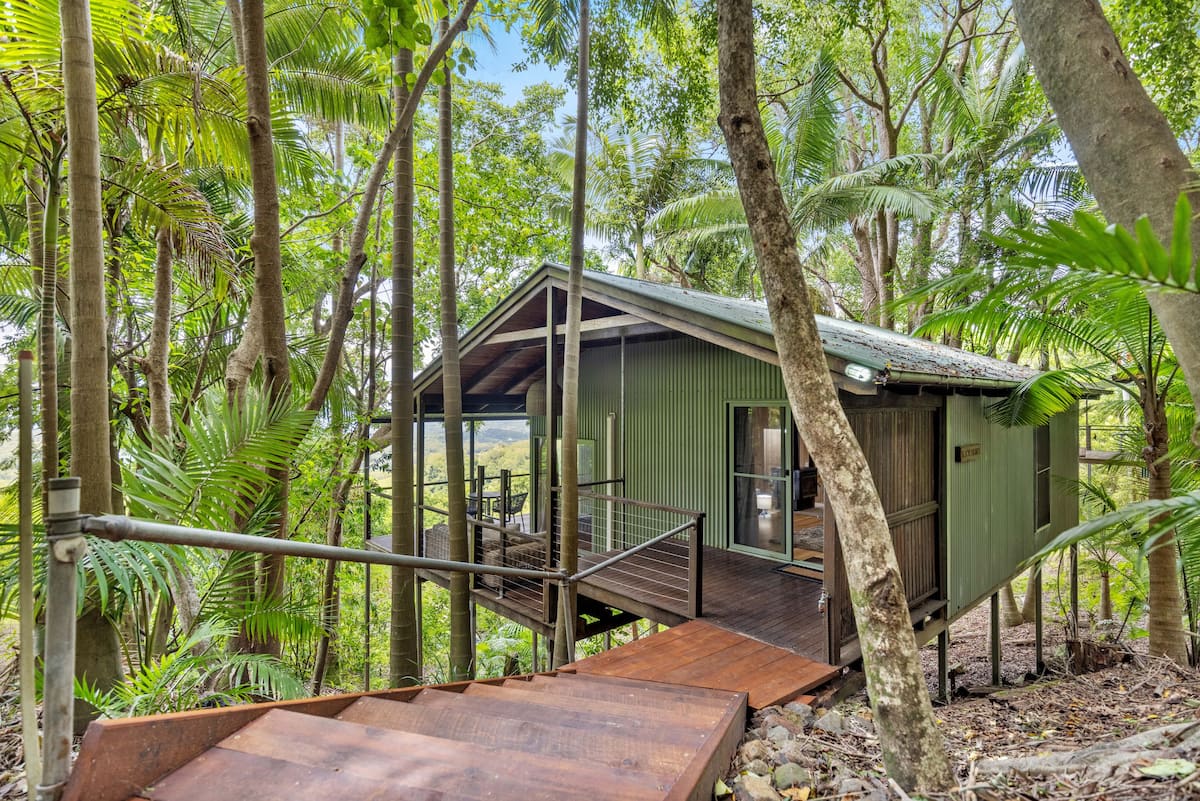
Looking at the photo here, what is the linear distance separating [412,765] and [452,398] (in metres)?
3.77

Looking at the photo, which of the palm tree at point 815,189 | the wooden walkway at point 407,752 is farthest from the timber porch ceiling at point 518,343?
the palm tree at point 815,189

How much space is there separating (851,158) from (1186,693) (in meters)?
15.6

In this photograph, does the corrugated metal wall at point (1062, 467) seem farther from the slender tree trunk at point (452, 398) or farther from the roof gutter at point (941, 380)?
the slender tree trunk at point (452, 398)

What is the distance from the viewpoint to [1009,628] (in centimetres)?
1166

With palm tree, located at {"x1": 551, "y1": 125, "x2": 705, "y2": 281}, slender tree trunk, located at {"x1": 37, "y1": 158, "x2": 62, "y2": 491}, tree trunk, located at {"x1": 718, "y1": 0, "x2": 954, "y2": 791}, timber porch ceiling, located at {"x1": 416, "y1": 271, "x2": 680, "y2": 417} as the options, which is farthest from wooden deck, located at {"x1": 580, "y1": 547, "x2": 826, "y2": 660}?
palm tree, located at {"x1": 551, "y1": 125, "x2": 705, "y2": 281}

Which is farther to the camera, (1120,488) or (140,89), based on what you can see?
(1120,488)

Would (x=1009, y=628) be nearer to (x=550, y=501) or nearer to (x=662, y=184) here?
(x=550, y=501)

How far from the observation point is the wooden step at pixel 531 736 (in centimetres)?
214

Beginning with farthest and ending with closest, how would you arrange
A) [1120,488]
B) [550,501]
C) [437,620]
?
[1120,488]
[437,620]
[550,501]

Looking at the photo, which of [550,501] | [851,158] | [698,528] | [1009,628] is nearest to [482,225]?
[550,501]

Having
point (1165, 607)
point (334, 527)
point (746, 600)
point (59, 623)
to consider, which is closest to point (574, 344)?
point (746, 600)

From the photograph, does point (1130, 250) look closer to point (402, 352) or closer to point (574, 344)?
point (574, 344)

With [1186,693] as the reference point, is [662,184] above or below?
above

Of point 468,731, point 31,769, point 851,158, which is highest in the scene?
point 851,158
